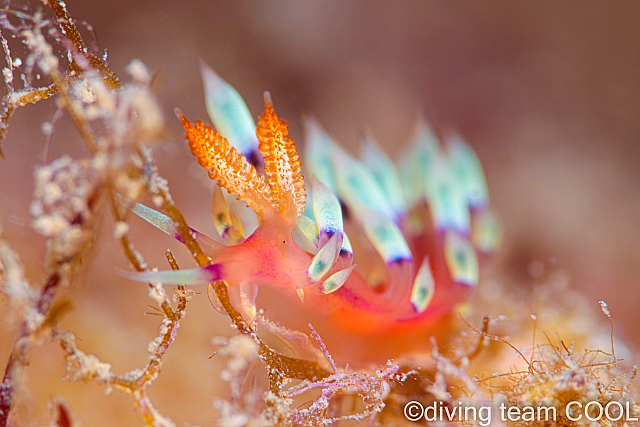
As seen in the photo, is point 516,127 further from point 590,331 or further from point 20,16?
point 20,16

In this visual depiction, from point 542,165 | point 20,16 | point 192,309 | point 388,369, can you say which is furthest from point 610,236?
point 20,16

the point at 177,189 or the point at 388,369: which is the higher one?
the point at 177,189

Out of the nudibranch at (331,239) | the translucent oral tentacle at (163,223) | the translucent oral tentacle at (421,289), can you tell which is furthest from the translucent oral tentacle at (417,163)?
the translucent oral tentacle at (163,223)

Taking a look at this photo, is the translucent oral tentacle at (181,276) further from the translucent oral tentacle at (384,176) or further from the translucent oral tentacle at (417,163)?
the translucent oral tentacle at (417,163)

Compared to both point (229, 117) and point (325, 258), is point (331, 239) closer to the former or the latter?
point (325, 258)

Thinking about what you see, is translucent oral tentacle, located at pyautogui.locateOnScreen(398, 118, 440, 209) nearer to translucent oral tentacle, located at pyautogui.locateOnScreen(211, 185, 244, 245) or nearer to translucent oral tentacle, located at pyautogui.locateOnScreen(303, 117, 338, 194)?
translucent oral tentacle, located at pyautogui.locateOnScreen(303, 117, 338, 194)
